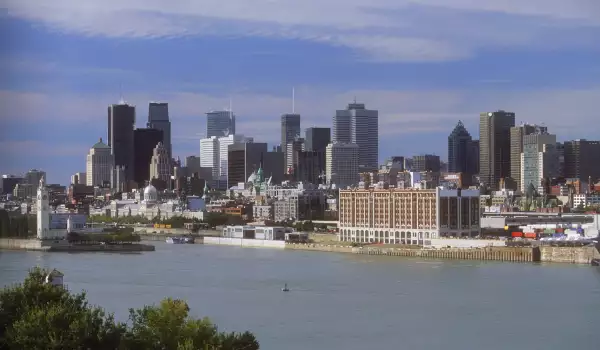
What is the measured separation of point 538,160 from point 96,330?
39.6 metres

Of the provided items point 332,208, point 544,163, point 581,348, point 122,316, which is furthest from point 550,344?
point 544,163

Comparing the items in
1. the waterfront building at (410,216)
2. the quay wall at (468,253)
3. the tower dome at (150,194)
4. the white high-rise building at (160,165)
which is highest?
the white high-rise building at (160,165)

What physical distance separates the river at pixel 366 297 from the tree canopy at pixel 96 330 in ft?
7.14

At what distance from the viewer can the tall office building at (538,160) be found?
4400cm

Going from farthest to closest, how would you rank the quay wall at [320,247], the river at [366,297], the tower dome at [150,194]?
the tower dome at [150,194], the quay wall at [320,247], the river at [366,297]

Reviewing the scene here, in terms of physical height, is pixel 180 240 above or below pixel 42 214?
below

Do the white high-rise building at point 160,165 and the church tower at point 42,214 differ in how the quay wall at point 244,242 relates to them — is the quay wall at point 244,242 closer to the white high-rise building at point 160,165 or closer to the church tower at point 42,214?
the church tower at point 42,214

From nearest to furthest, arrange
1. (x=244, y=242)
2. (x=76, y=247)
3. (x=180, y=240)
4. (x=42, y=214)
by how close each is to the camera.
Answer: (x=76, y=247)
(x=42, y=214)
(x=244, y=242)
(x=180, y=240)

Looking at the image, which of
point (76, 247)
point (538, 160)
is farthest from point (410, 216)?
point (538, 160)

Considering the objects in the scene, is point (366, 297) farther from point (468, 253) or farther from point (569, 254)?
point (468, 253)

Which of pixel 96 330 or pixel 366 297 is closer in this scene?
pixel 96 330

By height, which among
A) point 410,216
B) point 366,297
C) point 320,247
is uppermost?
point 410,216

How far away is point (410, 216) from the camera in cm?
2322

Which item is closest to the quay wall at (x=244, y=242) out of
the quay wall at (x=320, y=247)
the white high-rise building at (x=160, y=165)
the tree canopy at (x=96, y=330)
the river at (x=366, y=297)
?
the quay wall at (x=320, y=247)
